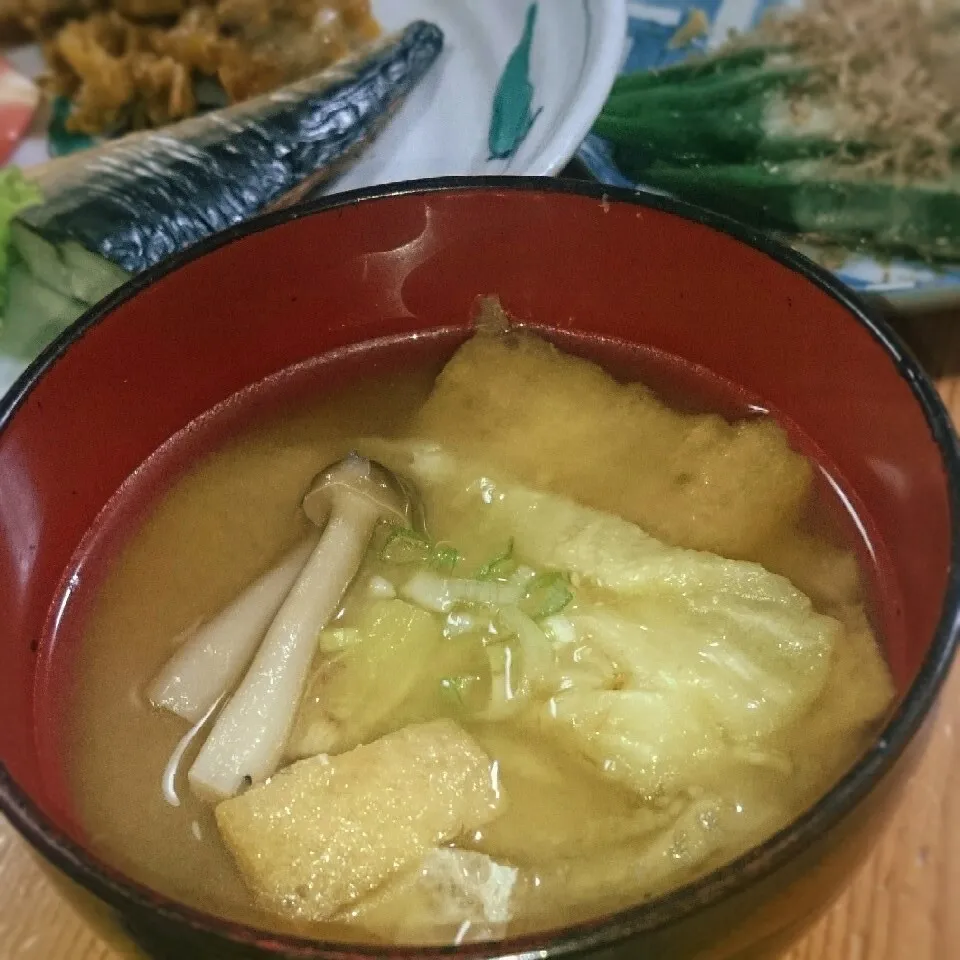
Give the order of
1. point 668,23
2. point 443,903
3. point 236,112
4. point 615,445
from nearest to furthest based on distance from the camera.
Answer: point 443,903
point 615,445
point 236,112
point 668,23

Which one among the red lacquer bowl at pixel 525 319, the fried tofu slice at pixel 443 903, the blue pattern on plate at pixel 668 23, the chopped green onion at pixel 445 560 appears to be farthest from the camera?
the blue pattern on plate at pixel 668 23

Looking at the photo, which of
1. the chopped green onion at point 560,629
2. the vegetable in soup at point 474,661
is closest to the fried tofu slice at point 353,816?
the vegetable in soup at point 474,661

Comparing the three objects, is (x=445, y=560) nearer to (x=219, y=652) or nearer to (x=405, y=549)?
(x=405, y=549)

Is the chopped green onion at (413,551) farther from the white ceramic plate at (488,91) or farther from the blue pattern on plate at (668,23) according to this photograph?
the blue pattern on plate at (668,23)

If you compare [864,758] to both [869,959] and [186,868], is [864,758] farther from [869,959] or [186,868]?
[186,868]

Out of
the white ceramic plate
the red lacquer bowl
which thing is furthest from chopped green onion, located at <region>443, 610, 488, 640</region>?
the white ceramic plate

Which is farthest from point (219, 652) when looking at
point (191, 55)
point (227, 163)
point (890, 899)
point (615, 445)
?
point (191, 55)

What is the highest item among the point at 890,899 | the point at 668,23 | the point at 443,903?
the point at 668,23

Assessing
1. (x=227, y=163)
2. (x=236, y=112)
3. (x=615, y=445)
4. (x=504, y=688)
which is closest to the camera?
(x=504, y=688)
